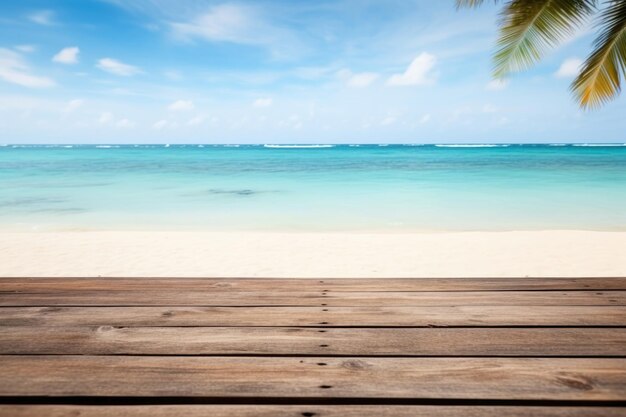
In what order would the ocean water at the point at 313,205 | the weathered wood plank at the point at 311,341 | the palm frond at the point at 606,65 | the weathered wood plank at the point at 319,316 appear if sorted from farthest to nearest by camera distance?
the ocean water at the point at 313,205, the palm frond at the point at 606,65, the weathered wood plank at the point at 319,316, the weathered wood plank at the point at 311,341

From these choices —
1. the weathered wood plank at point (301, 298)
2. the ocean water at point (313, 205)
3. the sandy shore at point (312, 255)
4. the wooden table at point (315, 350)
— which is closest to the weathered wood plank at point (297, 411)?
the wooden table at point (315, 350)

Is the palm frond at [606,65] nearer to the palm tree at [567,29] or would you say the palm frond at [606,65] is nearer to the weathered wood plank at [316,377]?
the palm tree at [567,29]

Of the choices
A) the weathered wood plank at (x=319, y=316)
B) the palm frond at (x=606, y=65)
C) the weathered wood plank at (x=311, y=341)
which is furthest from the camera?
the palm frond at (x=606, y=65)

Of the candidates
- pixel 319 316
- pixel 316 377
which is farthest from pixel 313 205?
pixel 316 377

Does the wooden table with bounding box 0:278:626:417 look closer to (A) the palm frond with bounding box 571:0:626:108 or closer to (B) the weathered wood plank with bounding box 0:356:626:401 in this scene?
(B) the weathered wood plank with bounding box 0:356:626:401

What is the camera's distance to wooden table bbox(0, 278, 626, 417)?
1126 millimetres

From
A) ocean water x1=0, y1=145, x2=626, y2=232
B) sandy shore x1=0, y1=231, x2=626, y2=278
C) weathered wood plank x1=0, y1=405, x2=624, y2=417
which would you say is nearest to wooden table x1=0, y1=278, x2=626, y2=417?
weathered wood plank x1=0, y1=405, x2=624, y2=417

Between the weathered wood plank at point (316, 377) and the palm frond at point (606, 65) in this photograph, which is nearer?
the weathered wood plank at point (316, 377)

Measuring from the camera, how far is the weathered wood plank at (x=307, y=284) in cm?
208

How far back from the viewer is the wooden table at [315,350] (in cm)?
113

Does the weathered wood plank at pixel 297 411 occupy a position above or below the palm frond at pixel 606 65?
below

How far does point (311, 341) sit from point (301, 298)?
468 mm

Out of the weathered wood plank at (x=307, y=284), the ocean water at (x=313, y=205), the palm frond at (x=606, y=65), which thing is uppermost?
the palm frond at (x=606, y=65)

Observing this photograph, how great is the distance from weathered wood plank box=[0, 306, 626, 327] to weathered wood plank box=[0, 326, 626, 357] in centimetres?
6
